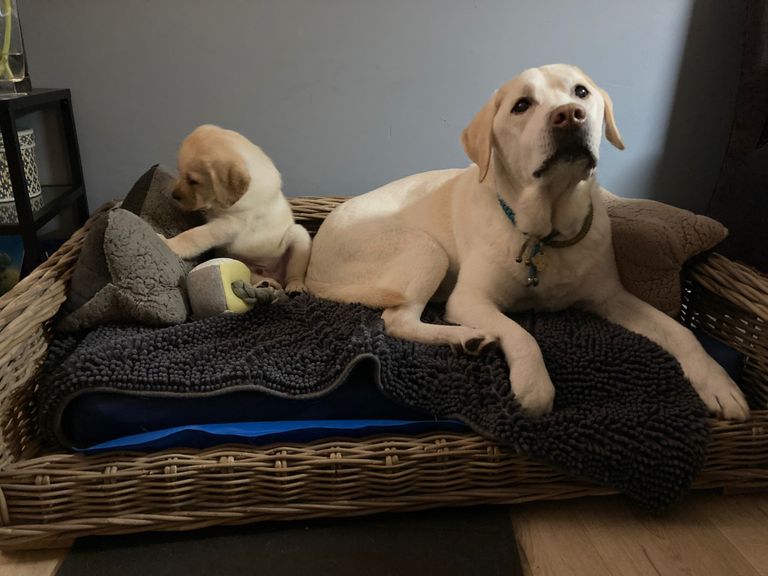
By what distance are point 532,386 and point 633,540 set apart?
1.21 feet

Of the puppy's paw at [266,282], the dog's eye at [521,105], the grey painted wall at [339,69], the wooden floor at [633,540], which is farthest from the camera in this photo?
the grey painted wall at [339,69]

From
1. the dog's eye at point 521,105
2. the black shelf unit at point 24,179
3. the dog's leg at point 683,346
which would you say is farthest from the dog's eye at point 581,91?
the black shelf unit at point 24,179

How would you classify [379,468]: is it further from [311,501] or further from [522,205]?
[522,205]

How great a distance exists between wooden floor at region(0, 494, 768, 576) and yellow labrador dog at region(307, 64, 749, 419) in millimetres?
224

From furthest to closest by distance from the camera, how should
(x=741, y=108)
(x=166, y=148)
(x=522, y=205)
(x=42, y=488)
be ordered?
(x=166, y=148) → (x=741, y=108) → (x=522, y=205) → (x=42, y=488)

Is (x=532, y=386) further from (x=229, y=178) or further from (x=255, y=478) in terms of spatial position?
(x=229, y=178)

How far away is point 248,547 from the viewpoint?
Answer: 4.36 feet

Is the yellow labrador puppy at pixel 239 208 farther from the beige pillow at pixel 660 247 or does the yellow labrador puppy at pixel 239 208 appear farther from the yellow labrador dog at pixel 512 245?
the beige pillow at pixel 660 247

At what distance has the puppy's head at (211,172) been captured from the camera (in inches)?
71.1

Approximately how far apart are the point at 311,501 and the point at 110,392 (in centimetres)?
49

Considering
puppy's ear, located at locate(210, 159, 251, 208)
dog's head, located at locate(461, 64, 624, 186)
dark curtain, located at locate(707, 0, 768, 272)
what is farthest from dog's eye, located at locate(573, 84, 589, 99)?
puppy's ear, located at locate(210, 159, 251, 208)

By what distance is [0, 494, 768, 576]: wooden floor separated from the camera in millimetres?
1259

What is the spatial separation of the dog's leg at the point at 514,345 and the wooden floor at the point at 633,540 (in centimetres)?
25

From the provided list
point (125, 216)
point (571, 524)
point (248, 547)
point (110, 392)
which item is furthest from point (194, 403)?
point (571, 524)
